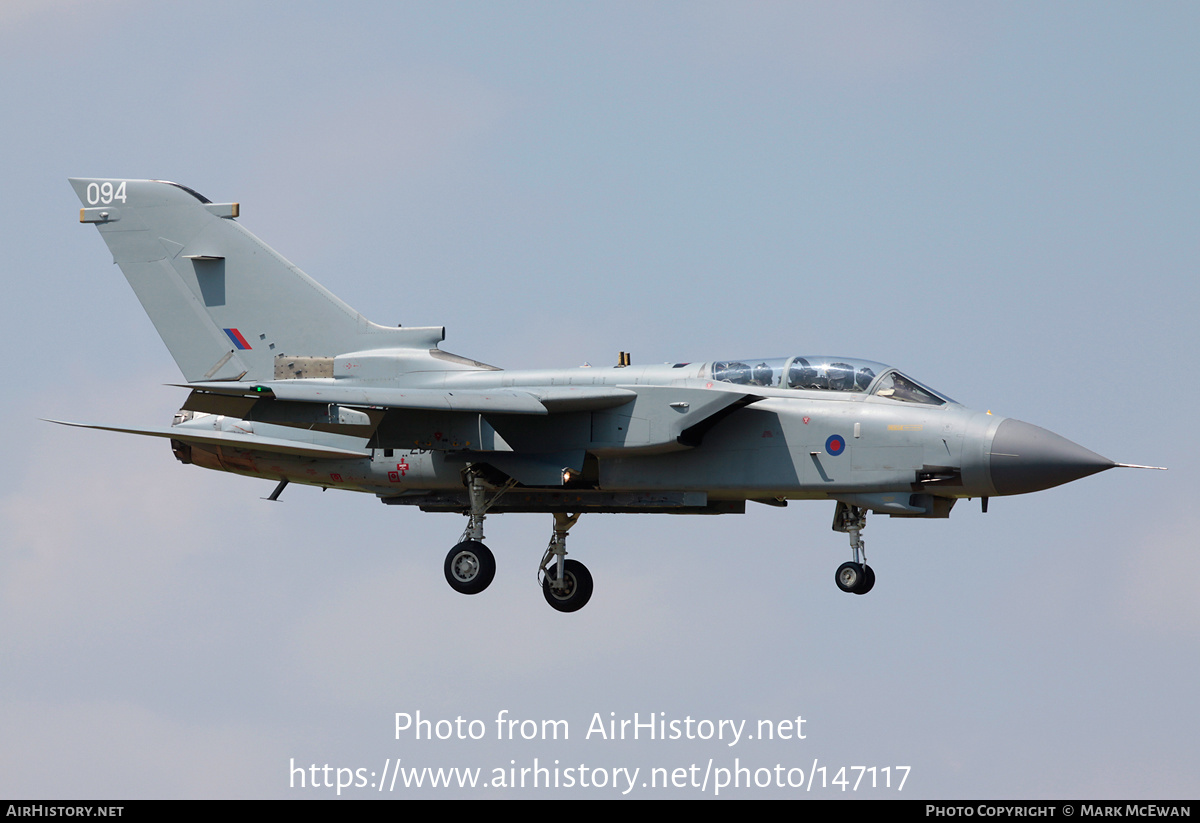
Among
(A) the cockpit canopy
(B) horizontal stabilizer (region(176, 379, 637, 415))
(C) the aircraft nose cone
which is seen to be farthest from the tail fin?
(C) the aircraft nose cone

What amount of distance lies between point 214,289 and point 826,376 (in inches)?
361

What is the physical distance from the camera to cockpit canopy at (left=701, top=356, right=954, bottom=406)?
19.1m

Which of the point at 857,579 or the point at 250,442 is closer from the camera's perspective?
the point at 857,579

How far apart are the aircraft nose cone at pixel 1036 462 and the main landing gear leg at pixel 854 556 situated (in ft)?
6.81

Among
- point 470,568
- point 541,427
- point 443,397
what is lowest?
point 470,568

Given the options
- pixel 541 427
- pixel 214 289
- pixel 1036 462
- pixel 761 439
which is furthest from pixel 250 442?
pixel 1036 462

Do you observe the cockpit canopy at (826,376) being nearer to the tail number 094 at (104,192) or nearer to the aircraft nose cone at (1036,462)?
the aircraft nose cone at (1036,462)

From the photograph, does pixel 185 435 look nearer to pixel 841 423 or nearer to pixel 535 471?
pixel 535 471

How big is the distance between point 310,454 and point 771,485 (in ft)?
21.1

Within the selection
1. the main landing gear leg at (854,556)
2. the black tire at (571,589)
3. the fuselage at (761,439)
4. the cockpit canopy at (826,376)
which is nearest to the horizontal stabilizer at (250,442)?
the fuselage at (761,439)

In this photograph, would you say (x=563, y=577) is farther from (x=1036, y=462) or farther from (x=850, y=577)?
(x=1036, y=462)

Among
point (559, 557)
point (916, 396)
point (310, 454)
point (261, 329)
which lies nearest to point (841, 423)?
point (916, 396)

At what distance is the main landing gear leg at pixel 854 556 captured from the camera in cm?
1945

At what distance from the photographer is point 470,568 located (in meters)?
20.5
